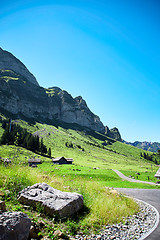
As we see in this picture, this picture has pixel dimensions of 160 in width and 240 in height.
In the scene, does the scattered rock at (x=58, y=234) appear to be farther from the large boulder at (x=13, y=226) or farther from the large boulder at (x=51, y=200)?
the large boulder at (x=13, y=226)

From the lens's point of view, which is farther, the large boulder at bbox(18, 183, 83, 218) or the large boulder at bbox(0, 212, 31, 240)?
the large boulder at bbox(18, 183, 83, 218)

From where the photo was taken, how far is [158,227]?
7.55 m

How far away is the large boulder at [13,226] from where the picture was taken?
148 inches

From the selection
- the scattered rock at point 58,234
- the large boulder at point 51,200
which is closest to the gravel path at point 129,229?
the scattered rock at point 58,234

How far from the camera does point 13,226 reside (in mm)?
3988

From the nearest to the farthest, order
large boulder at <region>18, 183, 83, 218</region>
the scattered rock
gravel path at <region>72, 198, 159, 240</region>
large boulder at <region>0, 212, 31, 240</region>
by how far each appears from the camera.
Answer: large boulder at <region>0, 212, 31, 240</region> < the scattered rock < gravel path at <region>72, 198, 159, 240</region> < large boulder at <region>18, 183, 83, 218</region>

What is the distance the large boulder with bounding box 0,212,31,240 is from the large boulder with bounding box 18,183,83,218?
7.61 feet

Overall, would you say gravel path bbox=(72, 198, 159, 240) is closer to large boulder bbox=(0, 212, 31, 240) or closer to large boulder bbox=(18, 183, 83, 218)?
large boulder bbox=(18, 183, 83, 218)

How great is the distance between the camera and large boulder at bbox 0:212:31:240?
12.4ft

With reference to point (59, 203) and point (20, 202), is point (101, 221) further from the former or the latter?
point (20, 202)

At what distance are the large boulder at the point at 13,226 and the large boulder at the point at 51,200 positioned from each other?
2320 millimetres

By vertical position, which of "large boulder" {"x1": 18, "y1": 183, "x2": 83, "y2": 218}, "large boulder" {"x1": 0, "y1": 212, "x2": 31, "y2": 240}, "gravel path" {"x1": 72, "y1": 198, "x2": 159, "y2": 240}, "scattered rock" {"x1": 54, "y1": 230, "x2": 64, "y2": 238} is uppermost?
"large boulder" {"x1": 0, "y1": 212, "x2": 31, "y2": 240}

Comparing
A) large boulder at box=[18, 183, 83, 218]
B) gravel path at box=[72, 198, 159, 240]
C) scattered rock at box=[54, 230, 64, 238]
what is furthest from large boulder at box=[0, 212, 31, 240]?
gravel path at box=[72, 198, 159, 240]

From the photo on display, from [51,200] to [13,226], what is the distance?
3317 millimetres
